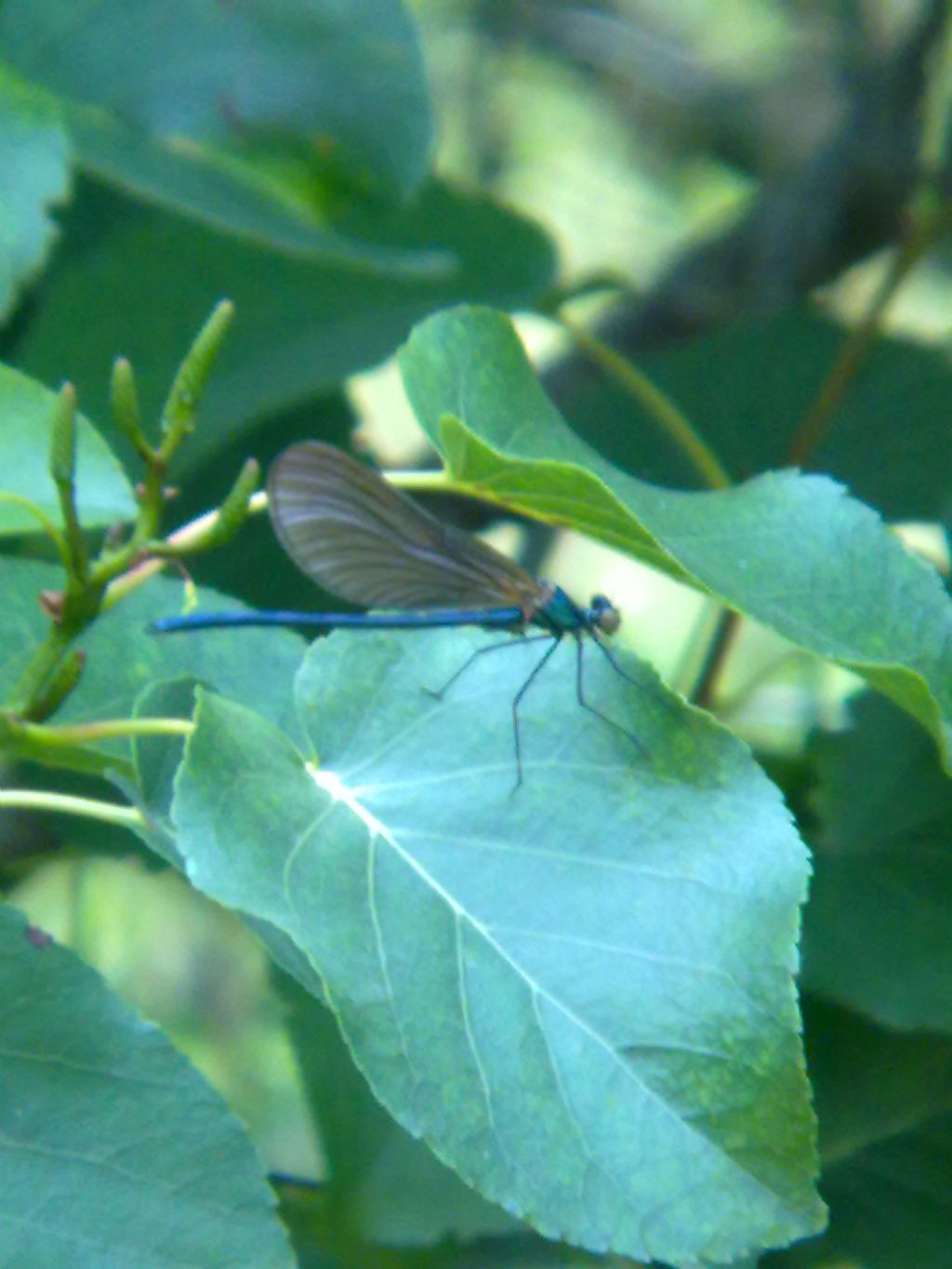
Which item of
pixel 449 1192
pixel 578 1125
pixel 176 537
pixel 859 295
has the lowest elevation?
pixel 449 1192

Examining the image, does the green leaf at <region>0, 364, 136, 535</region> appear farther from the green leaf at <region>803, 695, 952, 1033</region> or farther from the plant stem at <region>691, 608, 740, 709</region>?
the plant stem at <region>691, 608, 740, 709</region>

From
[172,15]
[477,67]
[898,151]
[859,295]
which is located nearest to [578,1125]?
[172,15]

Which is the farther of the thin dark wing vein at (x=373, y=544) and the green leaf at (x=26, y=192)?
the green leaf at (x=26, y=192)

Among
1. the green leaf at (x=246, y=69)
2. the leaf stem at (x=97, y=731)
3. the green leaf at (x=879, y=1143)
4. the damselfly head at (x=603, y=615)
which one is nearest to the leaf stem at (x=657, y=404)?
the green leaf at (x=246, y=69)

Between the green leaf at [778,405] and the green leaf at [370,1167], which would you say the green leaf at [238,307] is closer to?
the green leaf at [778,405]

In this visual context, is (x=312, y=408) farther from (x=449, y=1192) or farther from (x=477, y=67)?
(x=477, y=67)

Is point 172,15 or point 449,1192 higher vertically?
point 172,15
